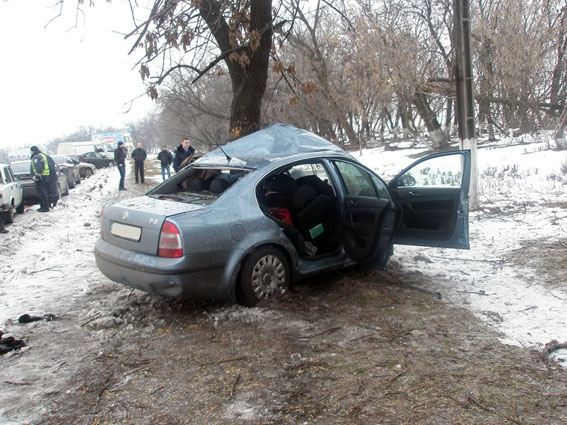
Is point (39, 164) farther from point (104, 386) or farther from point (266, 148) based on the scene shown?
point (104, 386)

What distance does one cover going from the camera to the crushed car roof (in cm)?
527

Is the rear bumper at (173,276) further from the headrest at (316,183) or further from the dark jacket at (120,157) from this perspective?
the dark jacket at (120,157)

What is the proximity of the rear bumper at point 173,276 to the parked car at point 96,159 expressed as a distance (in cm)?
3764

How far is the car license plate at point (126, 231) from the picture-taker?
4573 mm

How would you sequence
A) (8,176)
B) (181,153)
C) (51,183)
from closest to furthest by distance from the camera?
(8,176) → (51,183) → (181,153)

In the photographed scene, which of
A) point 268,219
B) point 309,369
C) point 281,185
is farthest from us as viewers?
point 281,185

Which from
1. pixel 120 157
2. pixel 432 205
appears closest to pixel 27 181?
pixel 120 157

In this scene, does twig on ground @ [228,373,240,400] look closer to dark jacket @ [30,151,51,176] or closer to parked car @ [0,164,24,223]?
parked car @ [0,164,24,223]

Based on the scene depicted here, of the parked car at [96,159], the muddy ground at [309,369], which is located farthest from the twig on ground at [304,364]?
the parked car at [96,159]

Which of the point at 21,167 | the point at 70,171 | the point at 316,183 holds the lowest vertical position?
the point at 316,183

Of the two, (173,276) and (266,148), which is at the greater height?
(266,148)

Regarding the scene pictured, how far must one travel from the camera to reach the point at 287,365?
145 inches

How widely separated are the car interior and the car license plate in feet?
4.23

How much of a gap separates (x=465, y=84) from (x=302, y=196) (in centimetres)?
564
